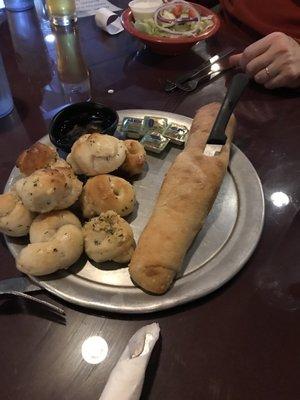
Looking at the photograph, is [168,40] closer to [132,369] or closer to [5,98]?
[5,98]

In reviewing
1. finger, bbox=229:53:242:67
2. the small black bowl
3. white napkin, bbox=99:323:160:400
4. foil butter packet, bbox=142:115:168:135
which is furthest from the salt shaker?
white napkin, bbox=99:323:160:400

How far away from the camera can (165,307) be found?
0.68 m

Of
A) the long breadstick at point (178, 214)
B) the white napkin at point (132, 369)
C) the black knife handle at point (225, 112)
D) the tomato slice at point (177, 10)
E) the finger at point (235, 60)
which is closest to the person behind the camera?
the white napkin at point (132, 369)

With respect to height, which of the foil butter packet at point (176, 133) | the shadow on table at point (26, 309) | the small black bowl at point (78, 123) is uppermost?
the small black bowl at point (78, 123)

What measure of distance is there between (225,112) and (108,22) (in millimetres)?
771

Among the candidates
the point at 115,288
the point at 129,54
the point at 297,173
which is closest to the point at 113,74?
the point at 129,54

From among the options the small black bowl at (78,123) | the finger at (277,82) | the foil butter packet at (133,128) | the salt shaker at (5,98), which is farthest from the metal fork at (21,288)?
the finger at (277,82)

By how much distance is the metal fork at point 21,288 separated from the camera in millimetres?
690

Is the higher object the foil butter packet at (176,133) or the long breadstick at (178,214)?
the long breadstick at (178,214)

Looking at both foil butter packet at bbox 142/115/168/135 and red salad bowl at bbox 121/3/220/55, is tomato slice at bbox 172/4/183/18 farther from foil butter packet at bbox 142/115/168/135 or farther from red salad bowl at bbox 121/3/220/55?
foil butter packet at bbox 142/115/168/135

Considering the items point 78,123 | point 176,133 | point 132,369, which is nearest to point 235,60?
point 176,133

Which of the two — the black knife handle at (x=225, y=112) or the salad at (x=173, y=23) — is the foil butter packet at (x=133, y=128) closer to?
the black knife handle at (x=225, y=112)

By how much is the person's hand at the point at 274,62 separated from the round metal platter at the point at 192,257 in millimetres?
364

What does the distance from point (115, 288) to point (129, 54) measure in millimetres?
909
